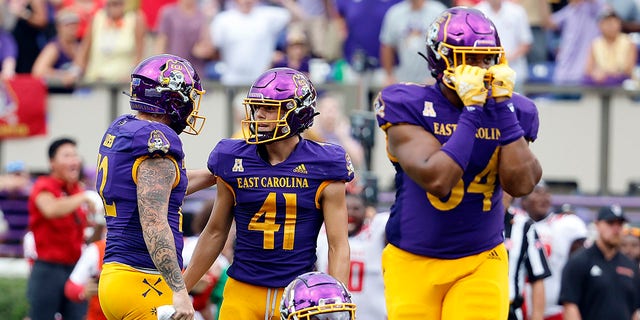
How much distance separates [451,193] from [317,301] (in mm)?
1294

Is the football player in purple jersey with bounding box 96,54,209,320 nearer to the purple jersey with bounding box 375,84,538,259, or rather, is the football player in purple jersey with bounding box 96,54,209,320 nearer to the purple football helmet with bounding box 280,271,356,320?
the purple football helmet with bounding box 280,271,356,320

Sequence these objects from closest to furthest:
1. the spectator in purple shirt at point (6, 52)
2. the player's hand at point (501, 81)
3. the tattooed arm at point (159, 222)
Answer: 1. the tattooed arm at point (159, 222)
2. the player's hand at point (501, 81)
3. the spectator in purple shirt at point (6, 52)

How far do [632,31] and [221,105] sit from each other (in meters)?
4.31

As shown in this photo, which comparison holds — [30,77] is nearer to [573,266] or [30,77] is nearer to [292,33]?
[292,33]

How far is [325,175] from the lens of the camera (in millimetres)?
6520

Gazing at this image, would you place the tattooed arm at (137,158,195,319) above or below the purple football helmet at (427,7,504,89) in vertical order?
below

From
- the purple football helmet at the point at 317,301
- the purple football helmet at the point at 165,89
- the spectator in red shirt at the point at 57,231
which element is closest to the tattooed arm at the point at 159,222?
the purple football helmet at the point at 165,89

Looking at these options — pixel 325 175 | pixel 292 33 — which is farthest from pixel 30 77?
pixel 325 175

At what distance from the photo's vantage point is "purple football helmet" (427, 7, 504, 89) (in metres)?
6.29

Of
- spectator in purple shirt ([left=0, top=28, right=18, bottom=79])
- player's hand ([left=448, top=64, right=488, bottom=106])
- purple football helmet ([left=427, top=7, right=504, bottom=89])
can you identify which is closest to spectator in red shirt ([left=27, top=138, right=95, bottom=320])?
spectator in purple shirt ([left=0, top=28, right=18, bottom=79])

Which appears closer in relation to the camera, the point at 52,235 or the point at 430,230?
the point at 430,230

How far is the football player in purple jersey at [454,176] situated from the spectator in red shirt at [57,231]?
5.29 metres

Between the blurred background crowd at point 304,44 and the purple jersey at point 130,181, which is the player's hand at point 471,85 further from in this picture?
the blurred background crowd at point 304,44

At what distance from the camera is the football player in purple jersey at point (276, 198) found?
6.51 m
